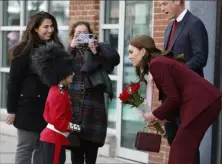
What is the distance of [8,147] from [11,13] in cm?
271

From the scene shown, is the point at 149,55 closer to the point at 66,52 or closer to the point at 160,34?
the point at 66,52

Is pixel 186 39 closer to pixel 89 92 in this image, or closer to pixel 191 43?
pixel 191 43

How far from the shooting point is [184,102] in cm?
512

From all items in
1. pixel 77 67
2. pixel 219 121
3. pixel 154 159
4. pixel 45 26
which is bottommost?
pixel 154 159

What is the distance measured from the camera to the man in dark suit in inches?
229

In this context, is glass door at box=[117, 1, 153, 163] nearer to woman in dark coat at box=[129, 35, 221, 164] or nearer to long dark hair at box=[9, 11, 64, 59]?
long dark hair at box=[9, 11, 64, 59]

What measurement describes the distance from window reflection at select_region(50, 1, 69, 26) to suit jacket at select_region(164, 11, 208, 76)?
14.8 feet

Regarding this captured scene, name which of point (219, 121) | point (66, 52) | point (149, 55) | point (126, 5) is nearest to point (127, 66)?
point (126, 5)

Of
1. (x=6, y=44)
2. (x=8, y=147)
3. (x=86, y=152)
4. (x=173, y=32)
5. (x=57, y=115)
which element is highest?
(x=173, y=32)

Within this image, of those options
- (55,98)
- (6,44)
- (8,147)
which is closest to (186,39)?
(55,98)

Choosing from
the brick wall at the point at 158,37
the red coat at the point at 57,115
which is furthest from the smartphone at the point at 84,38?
the brick wall at the point at 158,37

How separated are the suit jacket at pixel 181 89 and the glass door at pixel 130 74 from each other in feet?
11.7

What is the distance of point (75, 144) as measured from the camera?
20.6ft

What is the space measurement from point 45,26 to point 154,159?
2.60 metres
